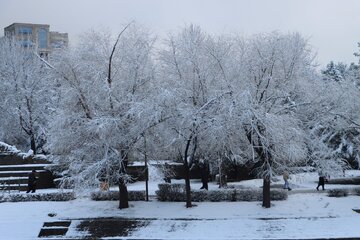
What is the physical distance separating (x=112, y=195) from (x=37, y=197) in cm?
395

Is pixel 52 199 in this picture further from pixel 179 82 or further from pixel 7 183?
pixel 179 82

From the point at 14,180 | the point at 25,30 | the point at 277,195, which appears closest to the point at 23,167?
the point at 14,180

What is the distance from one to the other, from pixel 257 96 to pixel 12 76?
81.0 ft

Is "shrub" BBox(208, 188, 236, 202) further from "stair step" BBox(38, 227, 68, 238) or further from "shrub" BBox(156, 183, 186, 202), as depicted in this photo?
"stair step" BBox(38, 227, 68, 238)

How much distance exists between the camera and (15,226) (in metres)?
20.7

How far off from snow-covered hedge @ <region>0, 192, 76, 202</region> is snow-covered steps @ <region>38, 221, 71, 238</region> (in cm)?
422

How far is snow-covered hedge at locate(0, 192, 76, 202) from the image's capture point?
2497 centimetres

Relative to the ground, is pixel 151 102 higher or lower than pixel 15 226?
higher

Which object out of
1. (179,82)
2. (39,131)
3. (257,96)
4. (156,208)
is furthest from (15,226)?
(39,131)

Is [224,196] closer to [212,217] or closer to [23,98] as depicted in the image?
[212,217]

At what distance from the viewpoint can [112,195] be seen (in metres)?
25.3

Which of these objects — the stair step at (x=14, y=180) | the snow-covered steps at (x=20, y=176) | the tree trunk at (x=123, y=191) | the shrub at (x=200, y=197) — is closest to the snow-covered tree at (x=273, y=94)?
the shrub at (x=200, y=197)

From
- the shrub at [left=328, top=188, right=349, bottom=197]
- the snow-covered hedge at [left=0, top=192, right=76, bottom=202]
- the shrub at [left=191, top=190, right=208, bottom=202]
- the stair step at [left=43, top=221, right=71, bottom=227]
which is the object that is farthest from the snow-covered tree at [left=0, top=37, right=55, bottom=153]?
the shrub at [left=328, top=188, right=349, bottom=197]

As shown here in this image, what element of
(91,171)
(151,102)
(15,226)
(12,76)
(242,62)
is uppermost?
(12,76)
